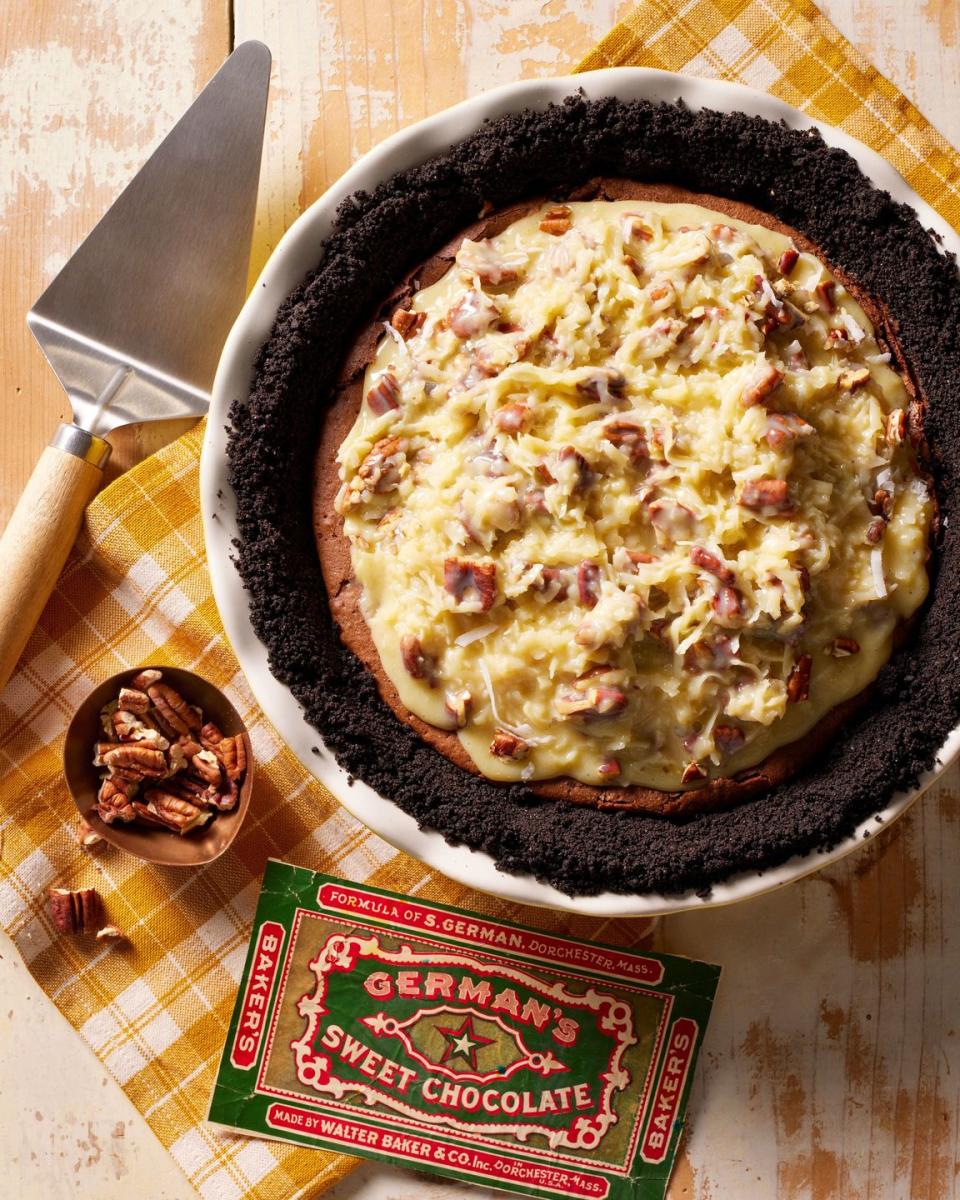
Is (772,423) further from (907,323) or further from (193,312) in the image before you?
(193,312)

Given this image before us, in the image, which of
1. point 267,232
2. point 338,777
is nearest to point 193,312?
point 267,232

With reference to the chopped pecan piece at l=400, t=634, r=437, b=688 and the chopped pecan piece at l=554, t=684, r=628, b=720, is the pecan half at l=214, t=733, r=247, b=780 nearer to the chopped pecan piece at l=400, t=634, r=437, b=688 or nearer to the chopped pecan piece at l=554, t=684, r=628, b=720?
the chopped pecan piece at l=400, t=634, r=437, b=688

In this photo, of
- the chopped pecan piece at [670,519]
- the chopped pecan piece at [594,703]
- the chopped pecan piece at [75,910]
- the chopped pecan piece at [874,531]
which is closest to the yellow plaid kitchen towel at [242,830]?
the chopped pecan piece at [75,910]

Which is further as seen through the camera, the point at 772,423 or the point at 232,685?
the point at 232,685

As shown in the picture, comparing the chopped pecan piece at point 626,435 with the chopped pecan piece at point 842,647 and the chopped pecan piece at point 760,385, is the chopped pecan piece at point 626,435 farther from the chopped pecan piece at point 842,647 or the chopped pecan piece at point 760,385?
the chopped pecan piece at point 842,647

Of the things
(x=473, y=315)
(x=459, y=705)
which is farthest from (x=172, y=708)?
(x=473, y=315)

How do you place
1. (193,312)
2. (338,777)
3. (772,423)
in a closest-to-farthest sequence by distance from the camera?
(772,423)
(338,777)
(193,312)

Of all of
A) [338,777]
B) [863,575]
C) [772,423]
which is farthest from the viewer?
[338,777]
